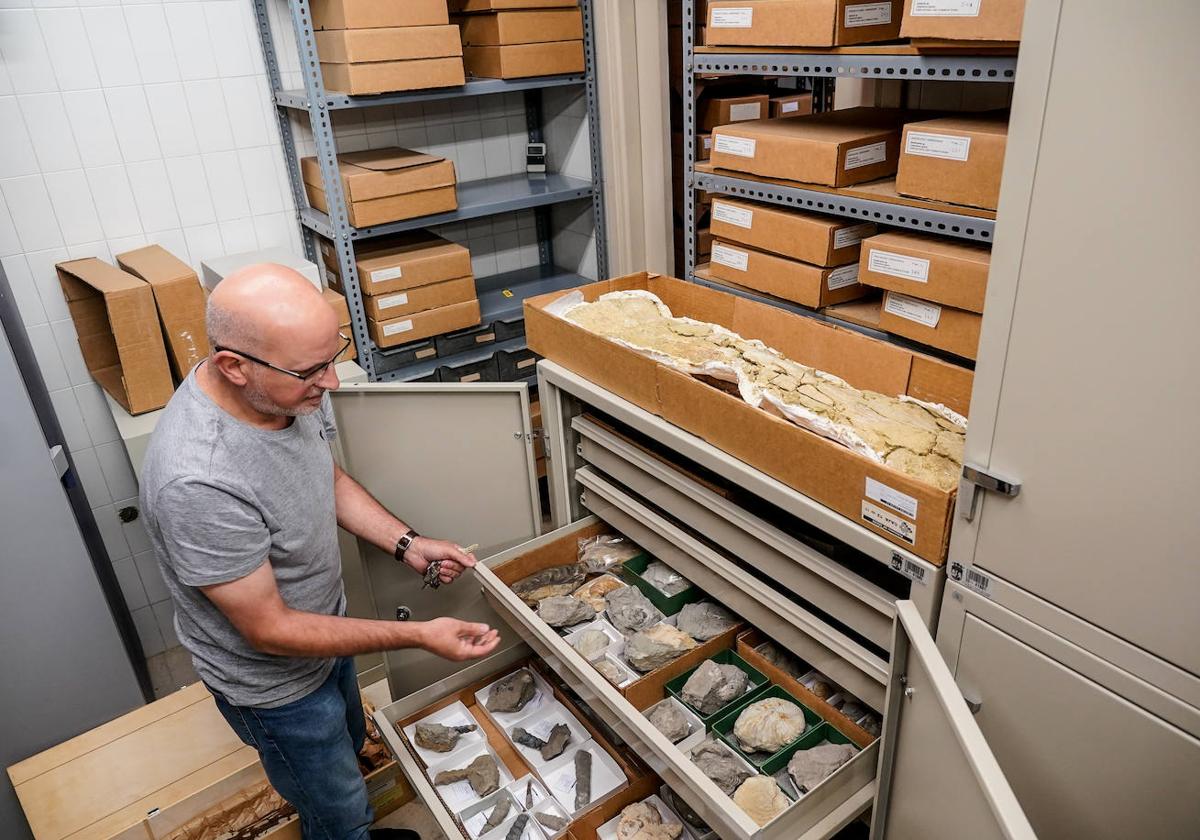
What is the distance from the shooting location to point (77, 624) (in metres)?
2.19

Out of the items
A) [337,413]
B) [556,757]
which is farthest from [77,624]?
[556,757]

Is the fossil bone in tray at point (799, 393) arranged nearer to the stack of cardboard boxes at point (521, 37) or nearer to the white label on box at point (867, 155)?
the white label on box at point (867, 155)

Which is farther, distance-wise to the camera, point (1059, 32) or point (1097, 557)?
point (1097, 557)

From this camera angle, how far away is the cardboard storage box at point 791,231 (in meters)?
1.79

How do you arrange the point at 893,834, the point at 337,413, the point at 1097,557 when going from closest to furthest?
the point at 1097,557, the point at 893,834, the point at 337,413

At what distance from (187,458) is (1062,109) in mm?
1427

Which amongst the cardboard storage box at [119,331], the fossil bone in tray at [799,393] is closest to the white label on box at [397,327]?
the cardboard storage box at [119,331]

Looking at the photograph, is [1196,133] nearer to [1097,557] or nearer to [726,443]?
[1097,557]

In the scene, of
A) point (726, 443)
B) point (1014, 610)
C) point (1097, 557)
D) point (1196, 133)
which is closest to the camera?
point (1196, 133)

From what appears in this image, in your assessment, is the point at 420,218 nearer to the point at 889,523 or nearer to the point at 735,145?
the point at 735,145

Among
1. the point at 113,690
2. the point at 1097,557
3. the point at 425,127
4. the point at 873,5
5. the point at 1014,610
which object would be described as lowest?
the point at 113,690

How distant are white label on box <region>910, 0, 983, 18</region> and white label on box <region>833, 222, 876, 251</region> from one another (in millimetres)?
482

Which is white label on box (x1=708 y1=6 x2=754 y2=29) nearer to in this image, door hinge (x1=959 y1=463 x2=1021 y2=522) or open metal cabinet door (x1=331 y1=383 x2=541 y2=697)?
open metal cabinet door (x1=331 y1=383 x2=541 y2=697)

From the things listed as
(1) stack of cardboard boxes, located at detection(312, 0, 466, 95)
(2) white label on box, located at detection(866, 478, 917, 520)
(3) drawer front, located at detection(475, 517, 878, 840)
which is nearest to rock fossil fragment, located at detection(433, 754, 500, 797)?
(3) drawer front, located at detection(475, 517, 878, 840)
